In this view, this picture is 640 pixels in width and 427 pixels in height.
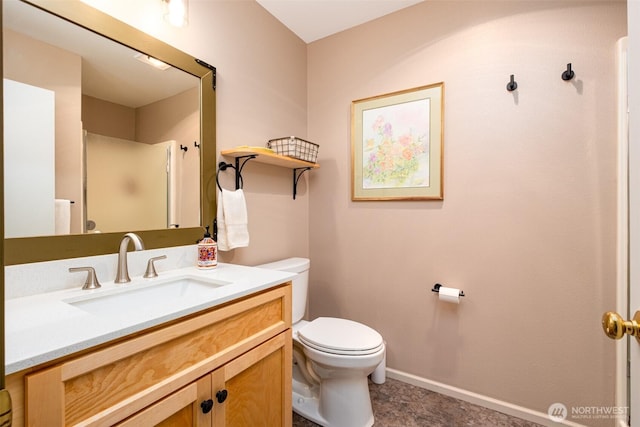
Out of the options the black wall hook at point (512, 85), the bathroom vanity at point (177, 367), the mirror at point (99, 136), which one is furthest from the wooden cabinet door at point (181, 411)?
the black wall hook at point (512, 85)

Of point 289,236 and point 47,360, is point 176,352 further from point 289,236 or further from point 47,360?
point 289,236

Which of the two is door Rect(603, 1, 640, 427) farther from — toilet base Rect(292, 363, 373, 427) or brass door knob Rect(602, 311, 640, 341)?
toilet base Rect(292, 363, 373, 427)

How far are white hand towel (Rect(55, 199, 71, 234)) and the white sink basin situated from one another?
0.25 m

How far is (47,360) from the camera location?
0.59 m

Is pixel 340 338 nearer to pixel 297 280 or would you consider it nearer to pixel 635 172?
pixel 297 280

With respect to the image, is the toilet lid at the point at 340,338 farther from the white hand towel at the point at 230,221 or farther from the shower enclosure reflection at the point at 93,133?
the shower enclosure reflection at the point at 93,133

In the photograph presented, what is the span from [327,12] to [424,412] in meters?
2.53

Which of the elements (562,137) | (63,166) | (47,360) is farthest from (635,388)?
(63,166)

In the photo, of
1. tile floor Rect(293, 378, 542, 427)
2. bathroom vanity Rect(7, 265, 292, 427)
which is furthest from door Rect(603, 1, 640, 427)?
tile floor Rect(293, 378, 542, 427)

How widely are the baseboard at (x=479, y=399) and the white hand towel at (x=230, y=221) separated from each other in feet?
4.46

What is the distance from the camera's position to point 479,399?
1.70 metres

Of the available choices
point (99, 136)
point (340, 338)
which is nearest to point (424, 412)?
point (340, 338)

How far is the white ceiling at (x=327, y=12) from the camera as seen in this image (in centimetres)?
187

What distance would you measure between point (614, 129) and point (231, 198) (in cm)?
191
